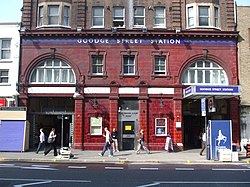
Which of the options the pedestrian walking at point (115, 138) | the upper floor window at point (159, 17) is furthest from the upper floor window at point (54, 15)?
the pedestrian walking at point (115, 138)

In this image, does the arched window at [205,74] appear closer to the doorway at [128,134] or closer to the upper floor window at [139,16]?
the upper floor window at [139,16]

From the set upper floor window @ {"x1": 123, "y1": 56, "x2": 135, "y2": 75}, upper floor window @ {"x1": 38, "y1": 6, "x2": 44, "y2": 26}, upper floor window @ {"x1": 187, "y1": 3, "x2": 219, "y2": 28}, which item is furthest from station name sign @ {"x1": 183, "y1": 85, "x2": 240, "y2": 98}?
upper floor window @ {"x1": 38, "y1": 6, "x2": 44, "y2": 26}

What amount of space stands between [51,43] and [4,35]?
13.4ft

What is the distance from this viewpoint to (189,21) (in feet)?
90.3

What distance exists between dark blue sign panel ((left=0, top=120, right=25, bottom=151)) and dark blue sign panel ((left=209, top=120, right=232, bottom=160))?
42.5 ft

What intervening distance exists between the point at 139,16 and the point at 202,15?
16.4 feet

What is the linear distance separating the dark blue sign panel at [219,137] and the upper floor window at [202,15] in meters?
9.78

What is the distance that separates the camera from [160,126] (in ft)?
86.4

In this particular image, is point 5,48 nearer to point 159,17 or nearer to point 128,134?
point 128,134

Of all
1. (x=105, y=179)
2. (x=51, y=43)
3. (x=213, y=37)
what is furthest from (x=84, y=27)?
(x=105, y=179)

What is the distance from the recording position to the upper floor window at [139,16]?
27484mm

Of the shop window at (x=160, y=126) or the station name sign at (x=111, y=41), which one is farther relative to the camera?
the station name sign at (x=111, y=41)

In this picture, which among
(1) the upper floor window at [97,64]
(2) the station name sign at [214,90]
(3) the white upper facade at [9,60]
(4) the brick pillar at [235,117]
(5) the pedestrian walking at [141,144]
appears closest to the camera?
(2) the station name sign at [214,90]

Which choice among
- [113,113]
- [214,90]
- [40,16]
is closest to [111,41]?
[113,113]
